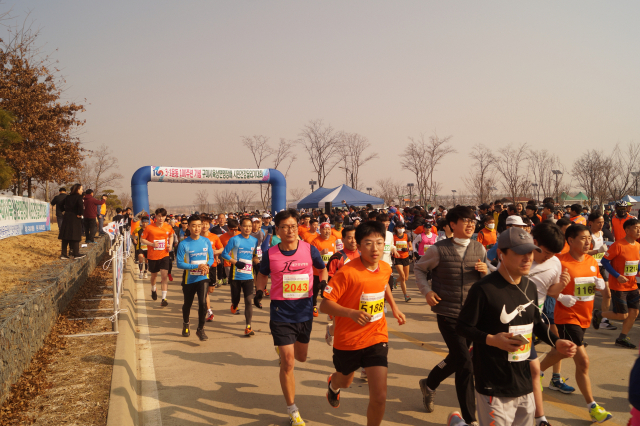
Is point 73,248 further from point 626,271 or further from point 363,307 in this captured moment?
point 626,271

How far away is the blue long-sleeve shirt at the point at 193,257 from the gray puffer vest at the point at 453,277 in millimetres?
4329

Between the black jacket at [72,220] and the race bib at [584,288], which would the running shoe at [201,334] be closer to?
the race bib at [584,288]

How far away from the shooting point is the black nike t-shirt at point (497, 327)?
9.64 ft

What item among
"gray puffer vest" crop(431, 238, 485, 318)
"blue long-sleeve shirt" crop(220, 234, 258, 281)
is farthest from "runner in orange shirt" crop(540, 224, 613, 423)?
"blue long-sleeve shirt" crop(220, 234, 258, 281)

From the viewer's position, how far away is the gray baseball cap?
290 centimetres

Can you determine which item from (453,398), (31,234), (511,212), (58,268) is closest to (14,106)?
(31,234)

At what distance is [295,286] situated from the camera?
4.93 meters

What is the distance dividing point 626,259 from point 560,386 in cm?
235

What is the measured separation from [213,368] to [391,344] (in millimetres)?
2619

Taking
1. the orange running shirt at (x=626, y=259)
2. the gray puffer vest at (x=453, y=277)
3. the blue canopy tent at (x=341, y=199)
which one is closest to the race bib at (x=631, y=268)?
the orange running shirt at (x=626, y=259)

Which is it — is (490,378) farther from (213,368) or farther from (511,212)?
(511,212)

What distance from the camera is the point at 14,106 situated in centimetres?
2072

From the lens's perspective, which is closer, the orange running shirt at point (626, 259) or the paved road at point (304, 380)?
the paved road at point (304, 380)

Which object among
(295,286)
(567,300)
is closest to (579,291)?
(567,300)
